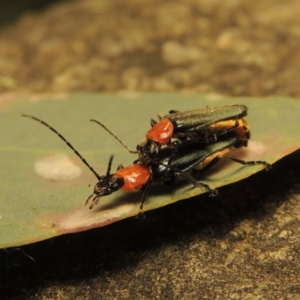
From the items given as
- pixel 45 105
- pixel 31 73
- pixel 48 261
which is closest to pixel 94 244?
pixel 48 261

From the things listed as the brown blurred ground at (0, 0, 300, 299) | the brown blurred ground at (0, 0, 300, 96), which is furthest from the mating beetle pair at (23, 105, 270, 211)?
the brown blurred ground at (0, 0, 300, 96)

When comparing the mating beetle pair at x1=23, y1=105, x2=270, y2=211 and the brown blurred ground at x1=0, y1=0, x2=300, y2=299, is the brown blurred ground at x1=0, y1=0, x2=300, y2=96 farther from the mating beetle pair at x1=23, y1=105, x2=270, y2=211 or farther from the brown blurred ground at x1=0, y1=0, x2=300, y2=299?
the mating beetle pair at x1=23, y1=105, x2=270, y2=211

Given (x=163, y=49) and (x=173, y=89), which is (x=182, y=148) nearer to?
(x=173, y=89)

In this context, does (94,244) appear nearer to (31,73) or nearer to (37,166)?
(37,166)

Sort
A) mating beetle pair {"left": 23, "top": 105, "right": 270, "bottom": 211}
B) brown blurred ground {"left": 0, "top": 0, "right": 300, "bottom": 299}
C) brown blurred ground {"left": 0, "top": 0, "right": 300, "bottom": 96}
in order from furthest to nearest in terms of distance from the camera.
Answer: brown blurred ground {"left": 0, "top": 0, "right": 300, "bottom": 96}, mating beetle pair {"left": 23, "top": 105, "right": 270, "bottom": 211}, brown blurred ground {"left": 0, "top": 0, "right": 300, "bottom": 299}

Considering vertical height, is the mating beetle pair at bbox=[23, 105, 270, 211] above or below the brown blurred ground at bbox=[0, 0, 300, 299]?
above

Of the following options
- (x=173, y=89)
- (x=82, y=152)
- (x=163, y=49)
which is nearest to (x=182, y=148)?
(x=82, y=152)
